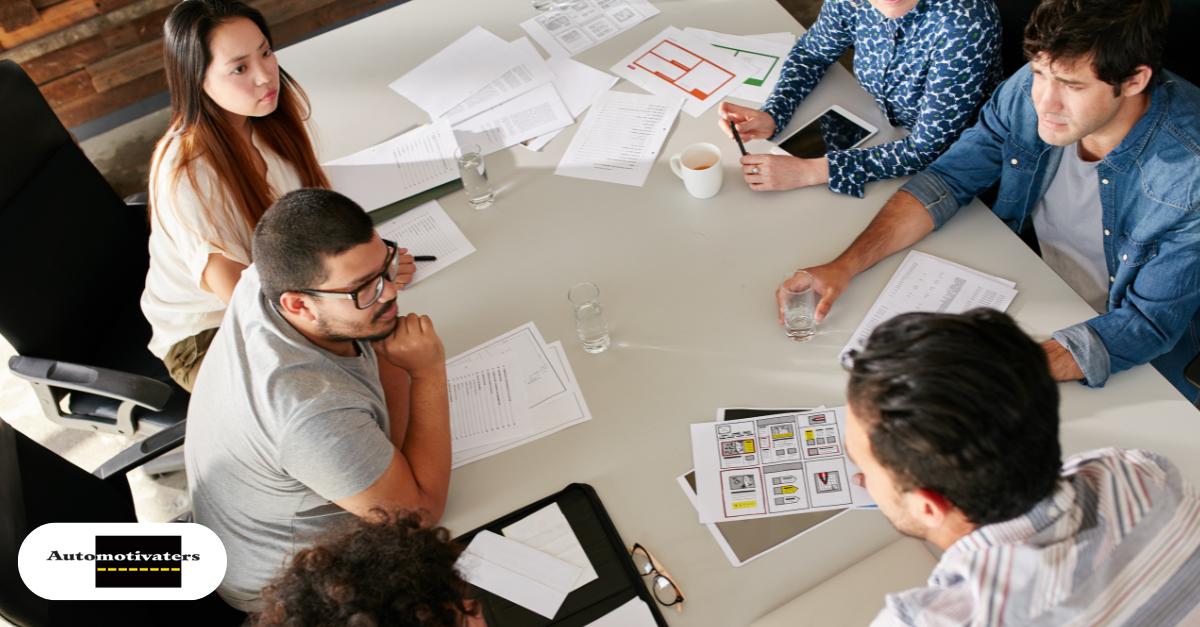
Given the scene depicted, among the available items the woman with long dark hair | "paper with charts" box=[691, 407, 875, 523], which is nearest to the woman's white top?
the woman with long dark hair

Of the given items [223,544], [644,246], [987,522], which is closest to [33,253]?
[223,544]

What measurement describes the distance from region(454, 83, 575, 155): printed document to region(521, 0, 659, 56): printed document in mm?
198

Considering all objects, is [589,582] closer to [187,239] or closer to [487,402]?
[487,402]

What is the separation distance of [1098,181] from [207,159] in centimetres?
183

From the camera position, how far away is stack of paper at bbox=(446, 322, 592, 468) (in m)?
1.61

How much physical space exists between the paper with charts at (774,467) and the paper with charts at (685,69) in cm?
93

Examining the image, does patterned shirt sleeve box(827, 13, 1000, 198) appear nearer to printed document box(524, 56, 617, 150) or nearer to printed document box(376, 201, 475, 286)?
printed document box(524, 56, 617, 150)

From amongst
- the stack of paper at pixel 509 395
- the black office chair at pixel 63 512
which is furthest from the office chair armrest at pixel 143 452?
the stack of paper at pixel 509 395

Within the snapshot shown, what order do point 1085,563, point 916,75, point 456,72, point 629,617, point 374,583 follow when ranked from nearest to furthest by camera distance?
point 1085,563
point 374,583
point 629,617
point 916,75
point 456,72

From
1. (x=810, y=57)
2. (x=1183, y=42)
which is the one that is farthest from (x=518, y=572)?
(x=1183, y=42)

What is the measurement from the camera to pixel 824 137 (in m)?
2.08

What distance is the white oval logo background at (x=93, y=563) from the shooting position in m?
1.33

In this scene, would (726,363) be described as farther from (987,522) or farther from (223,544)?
(223,544)

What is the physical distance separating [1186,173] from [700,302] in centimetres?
89
